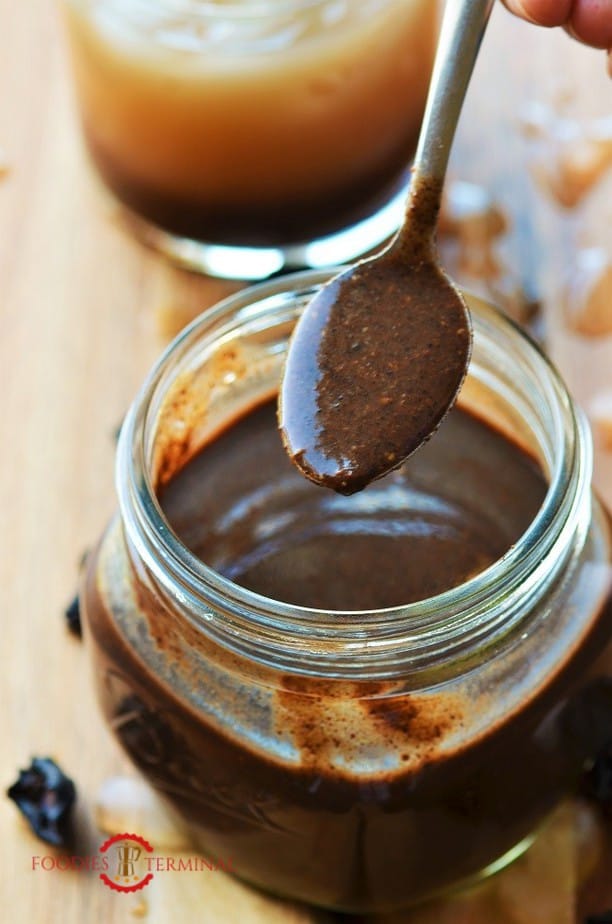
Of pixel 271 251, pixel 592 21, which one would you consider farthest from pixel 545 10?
pixel 271 251

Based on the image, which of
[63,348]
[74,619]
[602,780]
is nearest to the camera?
[602,780]

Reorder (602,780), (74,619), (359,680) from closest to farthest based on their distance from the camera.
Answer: (359,680) < (602,780) < (74,619)

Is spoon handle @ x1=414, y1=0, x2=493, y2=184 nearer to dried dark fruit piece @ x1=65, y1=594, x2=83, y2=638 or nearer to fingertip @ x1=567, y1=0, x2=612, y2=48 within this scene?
fingertip @ x1=567, y1=0, x2=612, y2=48

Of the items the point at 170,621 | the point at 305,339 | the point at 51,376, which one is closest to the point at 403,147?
the point at 51,376

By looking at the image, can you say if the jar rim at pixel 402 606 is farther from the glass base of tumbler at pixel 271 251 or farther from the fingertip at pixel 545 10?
the glass base of tumbler at pixel 271 251

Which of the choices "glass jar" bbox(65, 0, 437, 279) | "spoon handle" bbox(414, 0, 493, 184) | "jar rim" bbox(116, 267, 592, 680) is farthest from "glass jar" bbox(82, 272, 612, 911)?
"glass jar" bbox(65, 0, 437, 279)

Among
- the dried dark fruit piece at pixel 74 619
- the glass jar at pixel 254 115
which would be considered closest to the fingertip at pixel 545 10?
the glass jar at pixel 254 115

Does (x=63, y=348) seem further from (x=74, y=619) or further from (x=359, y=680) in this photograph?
(x=359, y=680)

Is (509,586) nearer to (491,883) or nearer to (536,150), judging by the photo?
(491,883)
